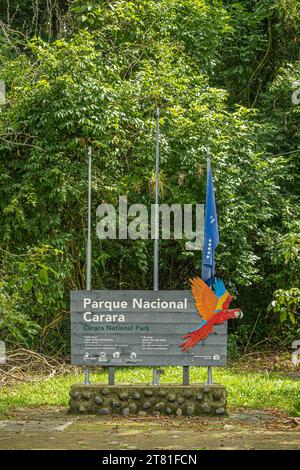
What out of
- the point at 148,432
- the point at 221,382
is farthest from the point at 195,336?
the point at 221,382

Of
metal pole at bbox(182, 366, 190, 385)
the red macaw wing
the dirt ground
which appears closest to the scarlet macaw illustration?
→ the red macaw wing

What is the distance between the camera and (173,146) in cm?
1562

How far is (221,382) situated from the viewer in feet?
41.3

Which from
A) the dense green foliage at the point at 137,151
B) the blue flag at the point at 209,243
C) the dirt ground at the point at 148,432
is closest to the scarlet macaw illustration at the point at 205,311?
the blue flag at the point at 209,243

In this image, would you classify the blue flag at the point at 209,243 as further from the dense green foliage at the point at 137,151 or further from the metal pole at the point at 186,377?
the dense green foliage at the point at 137,151

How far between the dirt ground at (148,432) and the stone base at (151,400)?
0.18m

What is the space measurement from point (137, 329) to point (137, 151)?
19.4 feet

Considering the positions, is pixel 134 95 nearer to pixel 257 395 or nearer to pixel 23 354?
pixel 23 354

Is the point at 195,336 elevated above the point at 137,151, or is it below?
below

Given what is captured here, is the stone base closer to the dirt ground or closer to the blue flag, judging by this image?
the dirt ground

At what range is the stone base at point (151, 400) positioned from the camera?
965 cm

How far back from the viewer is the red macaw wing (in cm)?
988

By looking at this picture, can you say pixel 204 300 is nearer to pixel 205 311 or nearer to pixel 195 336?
pixel 205 311

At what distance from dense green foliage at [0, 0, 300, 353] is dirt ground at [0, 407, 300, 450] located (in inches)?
99.5
